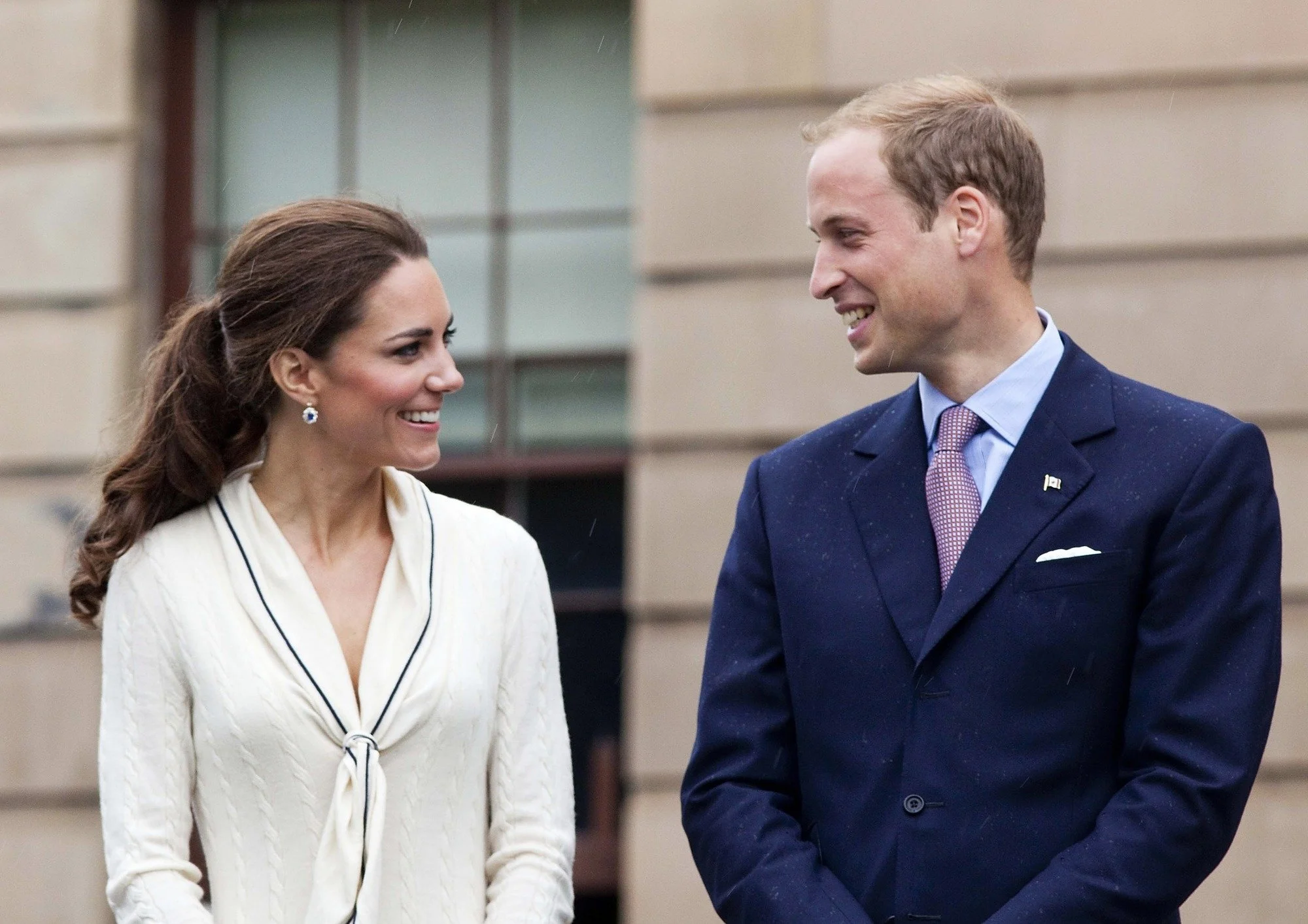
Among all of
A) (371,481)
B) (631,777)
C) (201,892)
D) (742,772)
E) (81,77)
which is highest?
(81,77)

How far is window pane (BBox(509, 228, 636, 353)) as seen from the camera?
770 cm

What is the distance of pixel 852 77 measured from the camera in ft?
→ 23.7

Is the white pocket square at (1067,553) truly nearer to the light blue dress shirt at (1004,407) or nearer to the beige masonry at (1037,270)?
the light blue dress shirt at (1004,407)

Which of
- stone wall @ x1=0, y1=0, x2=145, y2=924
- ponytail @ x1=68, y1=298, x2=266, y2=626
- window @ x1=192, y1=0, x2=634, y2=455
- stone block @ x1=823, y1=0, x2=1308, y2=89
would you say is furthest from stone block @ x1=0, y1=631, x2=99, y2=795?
stone block @ x1=823, y1=0, x2=1308, y2=89

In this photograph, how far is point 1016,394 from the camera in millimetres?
3639

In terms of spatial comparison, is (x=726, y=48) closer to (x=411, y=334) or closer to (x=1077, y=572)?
(x=411, y=334)

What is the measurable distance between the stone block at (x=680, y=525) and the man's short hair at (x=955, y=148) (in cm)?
351

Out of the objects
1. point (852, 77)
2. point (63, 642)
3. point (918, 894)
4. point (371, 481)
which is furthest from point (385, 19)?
point (918, 894)

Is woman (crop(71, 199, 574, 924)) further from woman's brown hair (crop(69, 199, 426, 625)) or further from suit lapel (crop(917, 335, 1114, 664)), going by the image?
suit lapel (crop(917, 335, 1114, 664))

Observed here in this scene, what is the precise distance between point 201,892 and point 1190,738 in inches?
77.0

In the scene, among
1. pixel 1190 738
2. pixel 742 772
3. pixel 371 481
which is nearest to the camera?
pixel 1190 738

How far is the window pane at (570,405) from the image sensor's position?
25.1 ft

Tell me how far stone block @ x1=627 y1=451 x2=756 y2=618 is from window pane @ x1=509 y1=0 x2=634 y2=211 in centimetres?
124

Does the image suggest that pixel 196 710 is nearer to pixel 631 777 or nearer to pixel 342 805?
pixel 342 805
